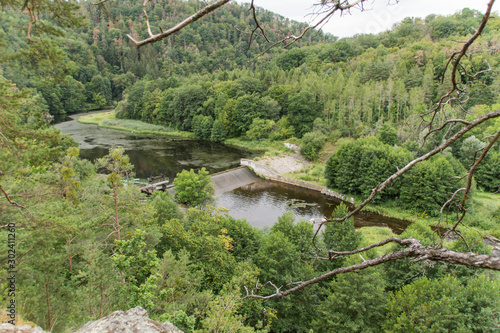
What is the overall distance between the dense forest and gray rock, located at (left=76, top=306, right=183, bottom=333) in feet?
5.84

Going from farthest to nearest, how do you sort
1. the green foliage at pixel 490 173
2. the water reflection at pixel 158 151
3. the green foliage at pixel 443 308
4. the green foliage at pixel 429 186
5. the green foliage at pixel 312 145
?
the green foliage at pixel 312 145
the water reflection at pixel 158 151
the green foliage at pixel 490 173
the green foliage at pixel 429 186
the green foliage at pixel 443 308

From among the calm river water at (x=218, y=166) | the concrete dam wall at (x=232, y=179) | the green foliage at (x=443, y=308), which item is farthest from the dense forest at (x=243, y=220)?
the concrete dam wall at (x=232, y=179)

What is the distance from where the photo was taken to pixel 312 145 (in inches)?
1706

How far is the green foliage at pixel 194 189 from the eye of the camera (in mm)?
26234

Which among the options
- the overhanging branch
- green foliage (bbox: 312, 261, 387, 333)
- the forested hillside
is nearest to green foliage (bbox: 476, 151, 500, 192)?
green foliage (bbox: 312, 261, 387, 333)

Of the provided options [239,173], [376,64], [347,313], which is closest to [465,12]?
[376,64]

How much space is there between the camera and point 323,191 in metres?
32.9

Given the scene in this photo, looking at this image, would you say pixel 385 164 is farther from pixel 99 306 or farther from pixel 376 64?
pixel 376 64

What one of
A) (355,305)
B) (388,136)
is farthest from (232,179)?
(355,305)

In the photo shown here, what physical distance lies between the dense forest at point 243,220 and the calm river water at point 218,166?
3.00 metres

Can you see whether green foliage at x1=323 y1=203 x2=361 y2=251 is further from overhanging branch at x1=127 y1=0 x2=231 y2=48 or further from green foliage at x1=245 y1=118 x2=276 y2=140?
green foliage at x1=245 y1=118 x2=276 y2=140

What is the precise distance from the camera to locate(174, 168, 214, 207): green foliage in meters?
26.2

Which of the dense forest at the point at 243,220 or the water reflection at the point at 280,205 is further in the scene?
the water reflection at the point at 280,205

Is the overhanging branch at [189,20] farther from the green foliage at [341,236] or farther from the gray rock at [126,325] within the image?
the green foliage at [341,236]
